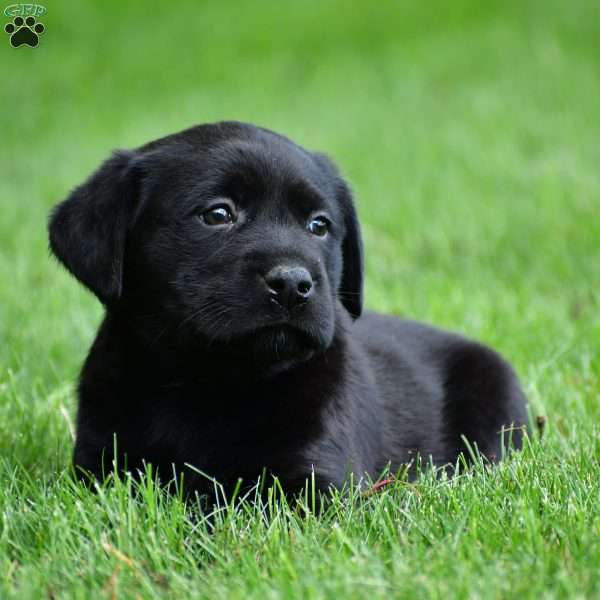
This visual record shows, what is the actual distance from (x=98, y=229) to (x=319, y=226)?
68 centimetres

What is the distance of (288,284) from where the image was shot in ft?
9.53

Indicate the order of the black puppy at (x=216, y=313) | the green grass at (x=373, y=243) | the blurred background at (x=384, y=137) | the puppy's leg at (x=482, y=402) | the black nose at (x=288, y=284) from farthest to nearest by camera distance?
1. the blurred background at (x=384, y=137)
2. the puppy's leg at (x=482, y=402)
3. the black puppy at (x=216, y=313)
4. the black nose at (x=288, y=284)
5. the green grass at (x=373, y=243)

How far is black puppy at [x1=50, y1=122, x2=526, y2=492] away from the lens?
302 cm

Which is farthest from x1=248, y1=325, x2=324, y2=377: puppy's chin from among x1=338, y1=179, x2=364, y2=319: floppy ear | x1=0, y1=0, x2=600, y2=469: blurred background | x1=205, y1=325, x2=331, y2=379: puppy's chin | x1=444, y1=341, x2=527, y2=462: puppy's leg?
x1=444, y1=341, x2=527, y2=462: puppy's leg

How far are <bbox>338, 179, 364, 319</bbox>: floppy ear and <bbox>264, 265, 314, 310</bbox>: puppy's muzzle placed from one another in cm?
78

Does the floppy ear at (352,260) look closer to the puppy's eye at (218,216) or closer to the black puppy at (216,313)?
the black puppy at (216,313)

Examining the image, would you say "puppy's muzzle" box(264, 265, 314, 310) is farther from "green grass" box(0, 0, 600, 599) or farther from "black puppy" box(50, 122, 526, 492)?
"green grass" box(0, 0, 600, 599)

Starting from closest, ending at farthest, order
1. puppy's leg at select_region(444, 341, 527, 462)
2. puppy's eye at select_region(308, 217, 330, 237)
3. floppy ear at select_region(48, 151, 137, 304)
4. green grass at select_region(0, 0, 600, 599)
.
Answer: green grass at select_region(0, 0, 600, 599), floppy ear at select_region(48, 151, 137, 304), puppy's eye at select_region(308, 217, 330, 237), puppy's leg at select_region(444, 341, 527, 462)

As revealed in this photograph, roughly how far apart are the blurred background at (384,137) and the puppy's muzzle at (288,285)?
3.70ft

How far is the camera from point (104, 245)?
→ 3.18 metres

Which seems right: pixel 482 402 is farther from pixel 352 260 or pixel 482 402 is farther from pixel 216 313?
pixel 216 313

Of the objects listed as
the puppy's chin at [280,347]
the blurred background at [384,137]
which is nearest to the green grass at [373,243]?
the blurred background at [384,137]

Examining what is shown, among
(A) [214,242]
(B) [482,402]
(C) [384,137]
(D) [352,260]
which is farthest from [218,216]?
(C) [384,137]

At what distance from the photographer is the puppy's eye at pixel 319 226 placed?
334cm
